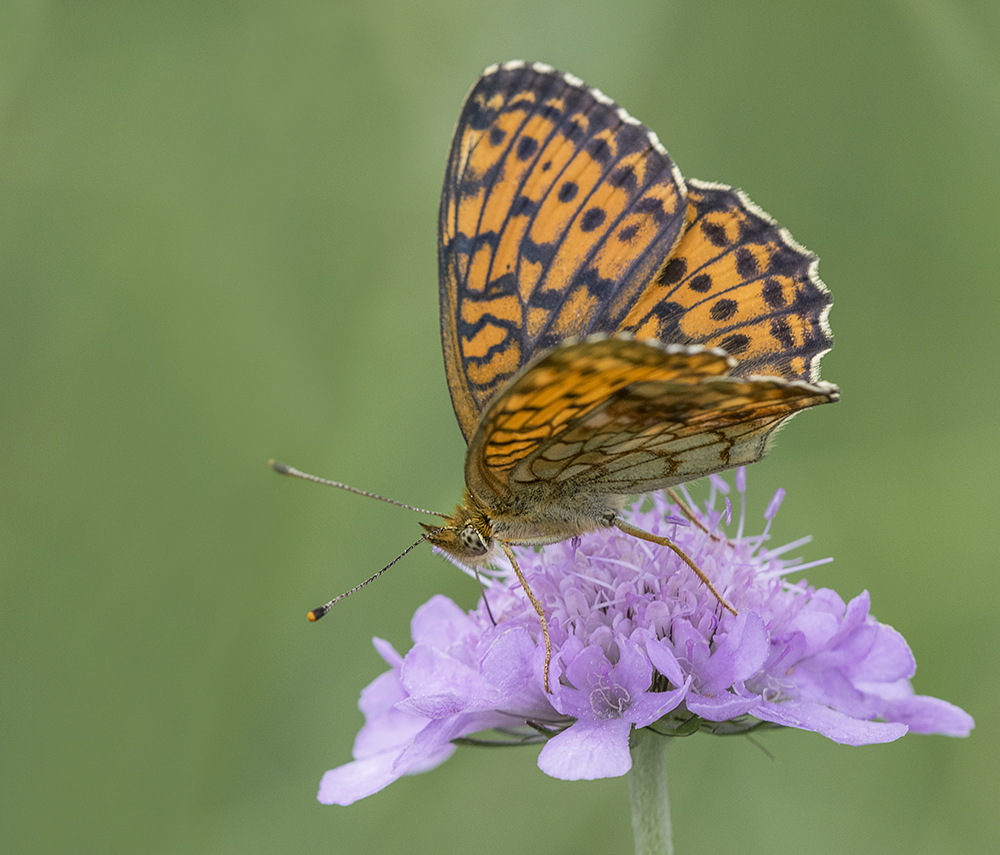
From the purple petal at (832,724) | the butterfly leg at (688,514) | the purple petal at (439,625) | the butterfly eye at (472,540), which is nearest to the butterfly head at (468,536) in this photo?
the butterfly eye at (472,540)

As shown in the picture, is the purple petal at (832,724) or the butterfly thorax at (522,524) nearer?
the purple petal at (832,724)

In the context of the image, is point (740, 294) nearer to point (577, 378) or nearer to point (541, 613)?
point (577, 378)

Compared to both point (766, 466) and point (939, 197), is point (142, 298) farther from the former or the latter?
point (939, 197)

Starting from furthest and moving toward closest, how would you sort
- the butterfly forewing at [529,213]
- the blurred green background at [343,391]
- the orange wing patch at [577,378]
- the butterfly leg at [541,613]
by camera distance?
the blurred green background at [343,391] → the butterfly forewing at [529,213] → the butterfly leg at [541,613] → the orange wing patch at [577,378]

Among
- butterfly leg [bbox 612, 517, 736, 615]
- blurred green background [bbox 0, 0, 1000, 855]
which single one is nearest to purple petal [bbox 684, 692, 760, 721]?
butterfly leg [bbox 612, 517, 736, 615]

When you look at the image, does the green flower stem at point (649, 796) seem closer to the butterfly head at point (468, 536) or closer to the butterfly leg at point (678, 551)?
the butterfly leg at point (678, 551)
